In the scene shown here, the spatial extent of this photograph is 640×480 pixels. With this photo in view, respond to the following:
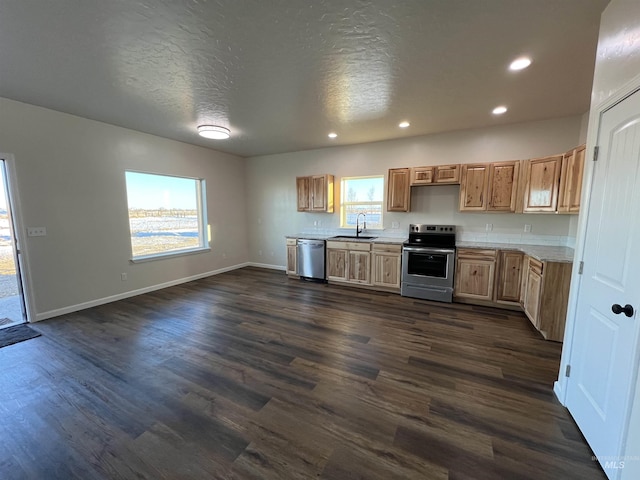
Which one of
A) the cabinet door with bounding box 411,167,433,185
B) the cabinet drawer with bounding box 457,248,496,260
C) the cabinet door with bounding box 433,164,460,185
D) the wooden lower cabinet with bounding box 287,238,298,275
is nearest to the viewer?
the cabinet drawer with bounding box 457,248,496,260

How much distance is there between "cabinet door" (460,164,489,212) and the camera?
161 inches

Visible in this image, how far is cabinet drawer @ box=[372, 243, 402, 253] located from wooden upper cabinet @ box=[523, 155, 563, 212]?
75.3 inches

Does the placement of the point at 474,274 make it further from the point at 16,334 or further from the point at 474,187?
the point at 16,334

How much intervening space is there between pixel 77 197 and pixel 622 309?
5832 millimetres

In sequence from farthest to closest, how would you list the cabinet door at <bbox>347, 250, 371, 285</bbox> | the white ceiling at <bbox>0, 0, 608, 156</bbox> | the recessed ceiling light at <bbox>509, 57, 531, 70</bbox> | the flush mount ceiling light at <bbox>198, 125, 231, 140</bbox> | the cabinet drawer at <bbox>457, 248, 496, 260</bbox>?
the cabinet door at <bbox>347, 250, 371, 285</bbox>, the flush mount ceiling light at <bbox>198, 125, 231, 140</bbox>, the cabinet drawer at <bbox>457, 248, 496, 260</bbox>, the recessed ceiling light at <bbox>509, 57, 531, 70</bbox>, the white ceiling at <bbox>0, 0, 608, 156</bbox>

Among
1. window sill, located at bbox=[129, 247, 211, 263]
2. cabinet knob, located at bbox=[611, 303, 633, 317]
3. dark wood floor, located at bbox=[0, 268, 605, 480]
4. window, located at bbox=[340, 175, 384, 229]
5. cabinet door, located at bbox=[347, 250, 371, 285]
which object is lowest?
dark wood floor, located at bbox=[0, 268, 605, 480]

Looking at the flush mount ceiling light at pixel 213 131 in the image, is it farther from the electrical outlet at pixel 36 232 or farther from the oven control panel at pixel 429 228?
the oven control panel at pixel 429 228

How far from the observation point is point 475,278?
3990mm

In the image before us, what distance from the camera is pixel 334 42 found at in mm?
2078

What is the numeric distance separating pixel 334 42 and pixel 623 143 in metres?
2.04

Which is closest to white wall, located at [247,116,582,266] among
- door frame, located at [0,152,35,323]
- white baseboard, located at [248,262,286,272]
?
white baseboard, located at [248,262,286,272]

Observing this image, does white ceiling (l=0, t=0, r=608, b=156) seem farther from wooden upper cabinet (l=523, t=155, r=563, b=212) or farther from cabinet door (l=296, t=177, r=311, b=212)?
cabinet door (l=296, t=177, r=311, b=212)

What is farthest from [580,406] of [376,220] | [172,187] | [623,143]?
[172,187]

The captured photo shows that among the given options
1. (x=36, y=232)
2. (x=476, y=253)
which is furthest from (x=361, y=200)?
(x=36, y=232)
